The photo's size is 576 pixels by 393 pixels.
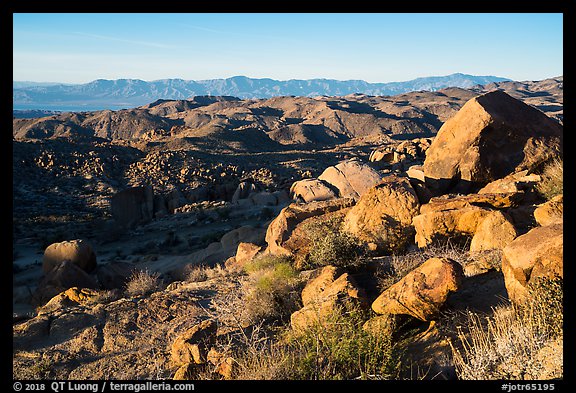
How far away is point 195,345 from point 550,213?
223 inches

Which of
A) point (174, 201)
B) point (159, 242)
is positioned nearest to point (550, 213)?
point (159, 242)

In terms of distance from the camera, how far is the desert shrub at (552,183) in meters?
7.85

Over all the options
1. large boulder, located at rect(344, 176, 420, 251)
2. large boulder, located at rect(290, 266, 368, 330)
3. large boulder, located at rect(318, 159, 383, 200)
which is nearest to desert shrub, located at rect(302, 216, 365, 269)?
large boulder, located at rect(344, 176, 420, 251)

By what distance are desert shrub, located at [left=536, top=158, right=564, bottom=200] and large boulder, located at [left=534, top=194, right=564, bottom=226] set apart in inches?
50.6

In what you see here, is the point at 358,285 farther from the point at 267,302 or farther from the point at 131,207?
the point at 131,207

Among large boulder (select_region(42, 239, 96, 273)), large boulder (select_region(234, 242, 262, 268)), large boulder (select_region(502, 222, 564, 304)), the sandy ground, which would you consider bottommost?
the sandy ground

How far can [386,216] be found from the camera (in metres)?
8.40

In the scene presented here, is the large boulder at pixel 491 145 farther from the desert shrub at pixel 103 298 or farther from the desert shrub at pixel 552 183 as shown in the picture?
the desert shrub at pixel 103 298

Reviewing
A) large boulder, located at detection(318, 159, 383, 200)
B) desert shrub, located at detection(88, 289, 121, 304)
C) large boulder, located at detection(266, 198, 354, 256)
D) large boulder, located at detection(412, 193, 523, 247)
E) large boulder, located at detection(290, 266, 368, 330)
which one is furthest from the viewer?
large boulder, located at detection(318, 159, 383, 200)

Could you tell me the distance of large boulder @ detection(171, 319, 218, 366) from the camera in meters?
5.21

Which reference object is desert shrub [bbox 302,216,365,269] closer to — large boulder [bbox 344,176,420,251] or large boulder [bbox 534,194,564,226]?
large boulder [bbox 344,176,420,251]
